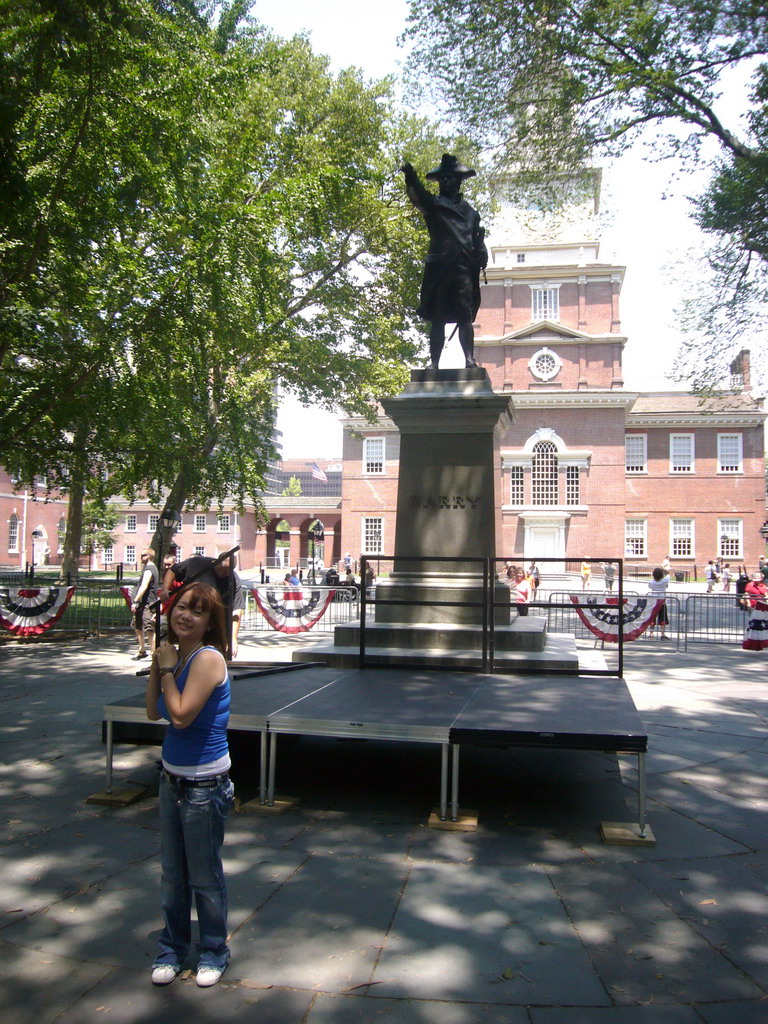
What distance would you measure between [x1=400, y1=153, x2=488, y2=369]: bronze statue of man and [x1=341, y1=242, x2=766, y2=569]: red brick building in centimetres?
3784

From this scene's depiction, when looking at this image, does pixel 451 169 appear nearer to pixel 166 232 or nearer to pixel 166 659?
Answer: pixel 166 232

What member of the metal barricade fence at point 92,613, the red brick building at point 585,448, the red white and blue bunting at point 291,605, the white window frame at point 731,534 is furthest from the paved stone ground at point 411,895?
the white window frame at point 731,534

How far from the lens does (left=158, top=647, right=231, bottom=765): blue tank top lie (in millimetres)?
3279

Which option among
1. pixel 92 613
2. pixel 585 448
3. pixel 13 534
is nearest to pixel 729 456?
pixel 585 448

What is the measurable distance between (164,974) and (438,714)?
104 inches

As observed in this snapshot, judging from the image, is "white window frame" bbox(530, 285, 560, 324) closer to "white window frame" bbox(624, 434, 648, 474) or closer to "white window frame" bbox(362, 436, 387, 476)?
"white window frame" bbox(624, 434, 648, 474)

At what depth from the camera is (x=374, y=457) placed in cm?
5334

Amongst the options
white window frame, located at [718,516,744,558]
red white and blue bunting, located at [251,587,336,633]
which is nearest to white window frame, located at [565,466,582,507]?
white window frame, located at [718,516,744,558]

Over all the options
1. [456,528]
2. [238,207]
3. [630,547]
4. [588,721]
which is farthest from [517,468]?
[588,721]

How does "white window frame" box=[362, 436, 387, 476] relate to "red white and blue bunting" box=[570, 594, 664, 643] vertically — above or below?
above

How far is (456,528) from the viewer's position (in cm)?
870

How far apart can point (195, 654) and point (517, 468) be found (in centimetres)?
4725

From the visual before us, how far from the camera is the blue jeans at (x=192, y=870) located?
324cm

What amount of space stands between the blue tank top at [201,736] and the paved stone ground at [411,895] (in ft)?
3.00
